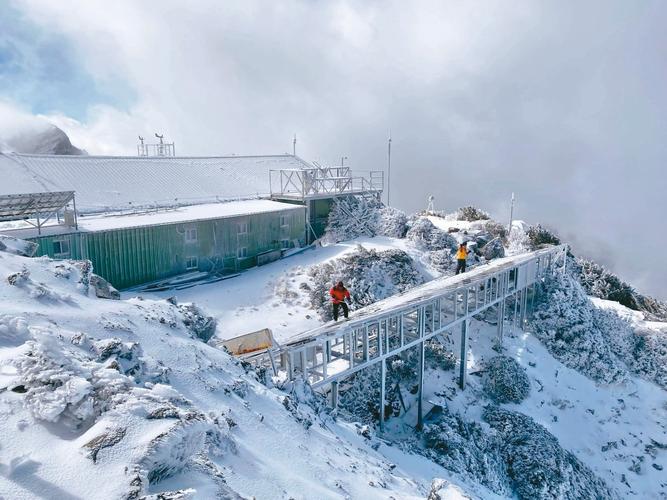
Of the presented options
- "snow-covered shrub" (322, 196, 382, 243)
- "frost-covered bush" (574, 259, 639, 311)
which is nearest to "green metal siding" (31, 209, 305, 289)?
"snow-covered shrub" (322, 196, 382, 243)

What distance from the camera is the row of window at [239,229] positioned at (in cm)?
2206

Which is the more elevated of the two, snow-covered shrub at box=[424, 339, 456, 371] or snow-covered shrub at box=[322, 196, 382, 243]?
snow-covered shrub at box=[322, 196, 382, 243]

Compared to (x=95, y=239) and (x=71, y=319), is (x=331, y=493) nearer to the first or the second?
(x=71, y=319)

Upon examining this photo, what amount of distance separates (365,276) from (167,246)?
29.4 ft

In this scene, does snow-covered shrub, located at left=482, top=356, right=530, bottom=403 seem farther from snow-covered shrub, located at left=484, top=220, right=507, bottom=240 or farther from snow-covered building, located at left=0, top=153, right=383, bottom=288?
snow-covered shrub, located at left=484, top=220, right=507, bottom=240

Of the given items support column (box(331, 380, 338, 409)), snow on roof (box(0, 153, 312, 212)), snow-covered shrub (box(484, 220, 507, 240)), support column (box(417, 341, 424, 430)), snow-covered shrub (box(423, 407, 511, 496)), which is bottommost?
snow-covered shrub (box(423, 407, 511, 496))

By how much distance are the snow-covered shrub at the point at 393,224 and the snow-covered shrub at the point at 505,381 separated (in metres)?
10.6

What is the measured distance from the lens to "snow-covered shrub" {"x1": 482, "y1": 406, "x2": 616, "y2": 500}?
1559 cm

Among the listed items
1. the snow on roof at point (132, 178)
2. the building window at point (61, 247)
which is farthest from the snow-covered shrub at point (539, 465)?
the snow on roof at point (132, 178)

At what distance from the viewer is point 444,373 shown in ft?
65.2

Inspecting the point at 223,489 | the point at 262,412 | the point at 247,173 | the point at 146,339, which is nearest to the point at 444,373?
the point at 262,412

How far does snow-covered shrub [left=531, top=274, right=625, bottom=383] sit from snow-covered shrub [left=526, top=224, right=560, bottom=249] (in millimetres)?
9339

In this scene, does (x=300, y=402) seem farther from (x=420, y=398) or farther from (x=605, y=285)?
(x=605, y=285)

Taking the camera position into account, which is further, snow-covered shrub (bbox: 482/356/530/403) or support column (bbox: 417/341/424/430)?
snow-covered shrub (bbox: 482/356/530/403)
